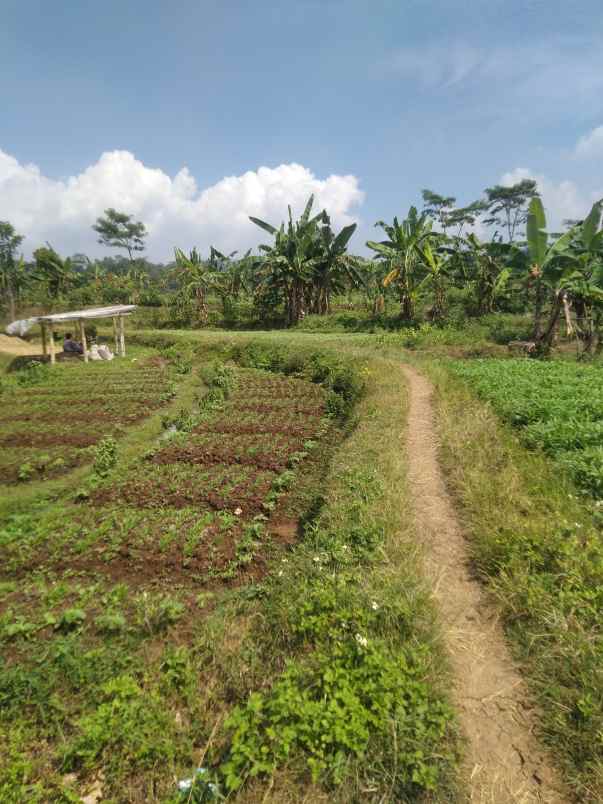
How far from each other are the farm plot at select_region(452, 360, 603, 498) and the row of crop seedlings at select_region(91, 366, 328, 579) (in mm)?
3982

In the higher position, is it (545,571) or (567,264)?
(567,264)

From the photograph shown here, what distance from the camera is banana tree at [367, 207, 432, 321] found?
20.1 m

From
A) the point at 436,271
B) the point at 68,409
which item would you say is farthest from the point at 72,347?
the point at 436,271

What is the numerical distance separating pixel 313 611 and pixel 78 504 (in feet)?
17.1

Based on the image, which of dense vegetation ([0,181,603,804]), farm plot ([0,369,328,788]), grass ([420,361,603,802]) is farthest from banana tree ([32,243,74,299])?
grass ([420,361,603,802])

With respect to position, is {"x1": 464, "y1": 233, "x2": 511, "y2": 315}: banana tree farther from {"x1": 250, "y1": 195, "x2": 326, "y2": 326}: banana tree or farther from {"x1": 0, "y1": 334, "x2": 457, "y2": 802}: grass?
{"x1": 0, "y1": 334, "x2": 457, "y2": 802}: grass

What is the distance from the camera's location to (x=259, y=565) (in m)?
5.14

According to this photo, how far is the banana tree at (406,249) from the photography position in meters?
20.1

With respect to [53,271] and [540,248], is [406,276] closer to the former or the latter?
[540,248]

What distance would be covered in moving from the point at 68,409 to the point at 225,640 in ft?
33.8

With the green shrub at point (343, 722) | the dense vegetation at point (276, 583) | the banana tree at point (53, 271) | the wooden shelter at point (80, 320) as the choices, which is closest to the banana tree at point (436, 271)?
the dense vegetation at point (276, 583)

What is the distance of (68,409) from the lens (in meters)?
11.8

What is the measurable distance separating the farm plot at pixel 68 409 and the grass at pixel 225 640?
1.04 meters

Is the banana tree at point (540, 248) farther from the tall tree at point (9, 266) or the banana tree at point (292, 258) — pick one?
the tall tree at point (9, 266)
